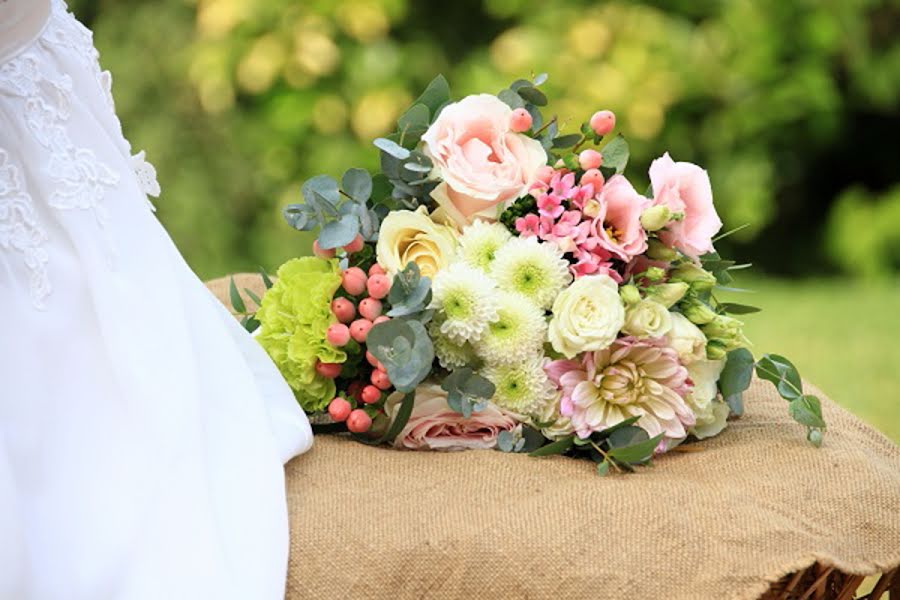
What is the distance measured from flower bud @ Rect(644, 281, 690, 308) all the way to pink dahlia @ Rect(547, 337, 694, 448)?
50mm

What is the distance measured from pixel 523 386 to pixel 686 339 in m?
0.20

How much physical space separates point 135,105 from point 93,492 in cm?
333

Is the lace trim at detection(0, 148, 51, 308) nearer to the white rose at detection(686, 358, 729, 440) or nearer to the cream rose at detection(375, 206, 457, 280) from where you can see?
the cream rose at detection(375, 206, 457, 280)

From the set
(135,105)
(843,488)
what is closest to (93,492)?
(843,488)

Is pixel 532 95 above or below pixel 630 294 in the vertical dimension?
above

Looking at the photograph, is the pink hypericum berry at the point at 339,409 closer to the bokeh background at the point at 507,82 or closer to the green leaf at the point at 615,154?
the green leaf at the point at 615,154

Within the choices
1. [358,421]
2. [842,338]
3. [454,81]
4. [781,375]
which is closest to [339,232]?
[358,421]

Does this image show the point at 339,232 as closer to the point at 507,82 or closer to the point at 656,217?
the point at 656,217

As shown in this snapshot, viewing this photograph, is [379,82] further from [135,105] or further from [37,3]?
[37,3]

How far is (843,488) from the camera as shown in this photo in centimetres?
146

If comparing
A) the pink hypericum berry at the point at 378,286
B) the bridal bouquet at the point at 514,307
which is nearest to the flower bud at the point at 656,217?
the bridal bouquet at the point at 514,307

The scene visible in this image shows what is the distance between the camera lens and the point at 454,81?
173 inches

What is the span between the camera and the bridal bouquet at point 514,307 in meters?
1.55

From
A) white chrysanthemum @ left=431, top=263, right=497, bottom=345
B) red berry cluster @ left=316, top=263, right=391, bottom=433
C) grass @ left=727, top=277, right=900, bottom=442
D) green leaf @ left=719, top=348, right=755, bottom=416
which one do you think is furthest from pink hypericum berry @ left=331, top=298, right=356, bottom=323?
grass @ left=727, top=277, right=900, bottom=442
